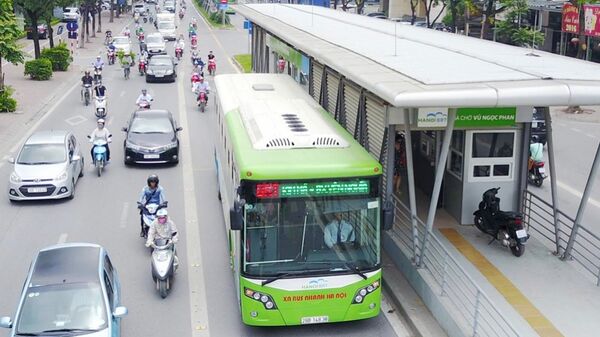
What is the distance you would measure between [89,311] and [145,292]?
3.22 m

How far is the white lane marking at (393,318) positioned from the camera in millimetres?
12109

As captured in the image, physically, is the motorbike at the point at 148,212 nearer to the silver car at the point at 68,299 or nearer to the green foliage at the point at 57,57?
the silver car at the point at 68,299

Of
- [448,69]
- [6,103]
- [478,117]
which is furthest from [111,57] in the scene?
[448,69]

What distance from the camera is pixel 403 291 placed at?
521 inches

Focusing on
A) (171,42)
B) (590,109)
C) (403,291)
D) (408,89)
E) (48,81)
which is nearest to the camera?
(408,89)

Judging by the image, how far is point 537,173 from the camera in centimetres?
2158

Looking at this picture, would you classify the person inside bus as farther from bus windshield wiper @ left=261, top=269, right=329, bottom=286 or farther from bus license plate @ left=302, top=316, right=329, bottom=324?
bus license plate @ left=302, top=316, right=329, bottom=324

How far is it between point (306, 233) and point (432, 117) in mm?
2756

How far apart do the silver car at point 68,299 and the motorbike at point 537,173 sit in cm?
1318

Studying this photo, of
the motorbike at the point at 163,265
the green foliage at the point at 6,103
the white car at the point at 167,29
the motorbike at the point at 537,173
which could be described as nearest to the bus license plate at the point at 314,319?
the motorbike at the point at 163,265

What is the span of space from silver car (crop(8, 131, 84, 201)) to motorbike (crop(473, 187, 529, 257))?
9866 mm

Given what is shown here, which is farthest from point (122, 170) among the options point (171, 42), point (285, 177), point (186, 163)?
point (171, 42)

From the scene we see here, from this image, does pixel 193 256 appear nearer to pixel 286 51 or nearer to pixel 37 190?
pixel 37 190

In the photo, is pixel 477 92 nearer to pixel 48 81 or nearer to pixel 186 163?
pixel 186 163
